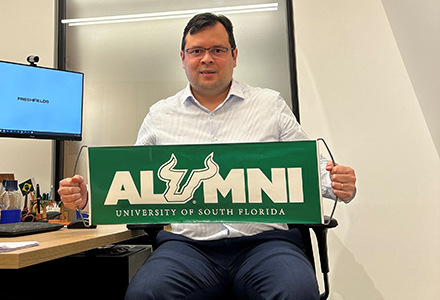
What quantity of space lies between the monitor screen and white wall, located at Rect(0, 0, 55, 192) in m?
0.52

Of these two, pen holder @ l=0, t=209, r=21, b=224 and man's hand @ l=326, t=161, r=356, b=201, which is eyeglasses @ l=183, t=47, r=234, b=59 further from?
pen holder @ l=0, t=209, r=21, b=224

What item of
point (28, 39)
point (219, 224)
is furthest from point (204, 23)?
point (28, 39)

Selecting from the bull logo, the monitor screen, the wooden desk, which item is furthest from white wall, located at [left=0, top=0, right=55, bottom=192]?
the bull logo

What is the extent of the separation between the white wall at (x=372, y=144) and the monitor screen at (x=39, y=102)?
1.39 metres

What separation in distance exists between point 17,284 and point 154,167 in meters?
0.76

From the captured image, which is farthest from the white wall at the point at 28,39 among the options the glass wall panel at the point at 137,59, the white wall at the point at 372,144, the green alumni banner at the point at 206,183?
the white wall at the point at 372,144

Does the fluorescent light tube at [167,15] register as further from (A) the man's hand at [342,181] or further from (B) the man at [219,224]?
(A) the man's hand at [342,181]

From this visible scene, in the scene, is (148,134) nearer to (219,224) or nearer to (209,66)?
(209,66)

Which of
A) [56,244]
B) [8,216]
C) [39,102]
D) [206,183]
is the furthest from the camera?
[39,102]

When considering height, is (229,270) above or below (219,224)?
below

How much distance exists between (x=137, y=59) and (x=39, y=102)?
2.65 feet

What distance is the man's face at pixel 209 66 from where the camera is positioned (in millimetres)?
1498

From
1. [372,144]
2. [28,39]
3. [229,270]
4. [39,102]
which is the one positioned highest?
[28,39]

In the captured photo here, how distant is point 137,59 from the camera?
2525mm
